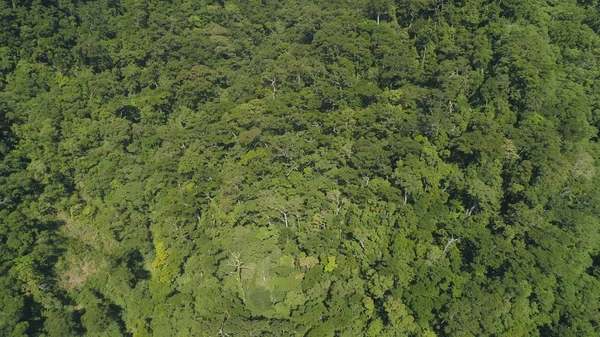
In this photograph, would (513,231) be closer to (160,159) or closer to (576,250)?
(576,250)

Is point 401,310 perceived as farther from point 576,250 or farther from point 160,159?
point 160,159

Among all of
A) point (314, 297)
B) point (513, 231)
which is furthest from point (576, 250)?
point (314, 297)

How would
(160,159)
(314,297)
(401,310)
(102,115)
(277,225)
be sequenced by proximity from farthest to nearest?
(102,115)
(160,159)
(277,225)
(314,297)
(401,310)

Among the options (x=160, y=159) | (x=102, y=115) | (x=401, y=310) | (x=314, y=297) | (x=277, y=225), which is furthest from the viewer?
(x=102, y=115)

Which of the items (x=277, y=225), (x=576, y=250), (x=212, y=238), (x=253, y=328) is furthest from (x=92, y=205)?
(x=576, y=250)

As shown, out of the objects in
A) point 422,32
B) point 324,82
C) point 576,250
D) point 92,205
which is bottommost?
point 92,205

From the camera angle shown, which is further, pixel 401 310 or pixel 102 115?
pixel 102 115

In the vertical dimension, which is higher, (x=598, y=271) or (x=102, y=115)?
(x=102, y=115)
